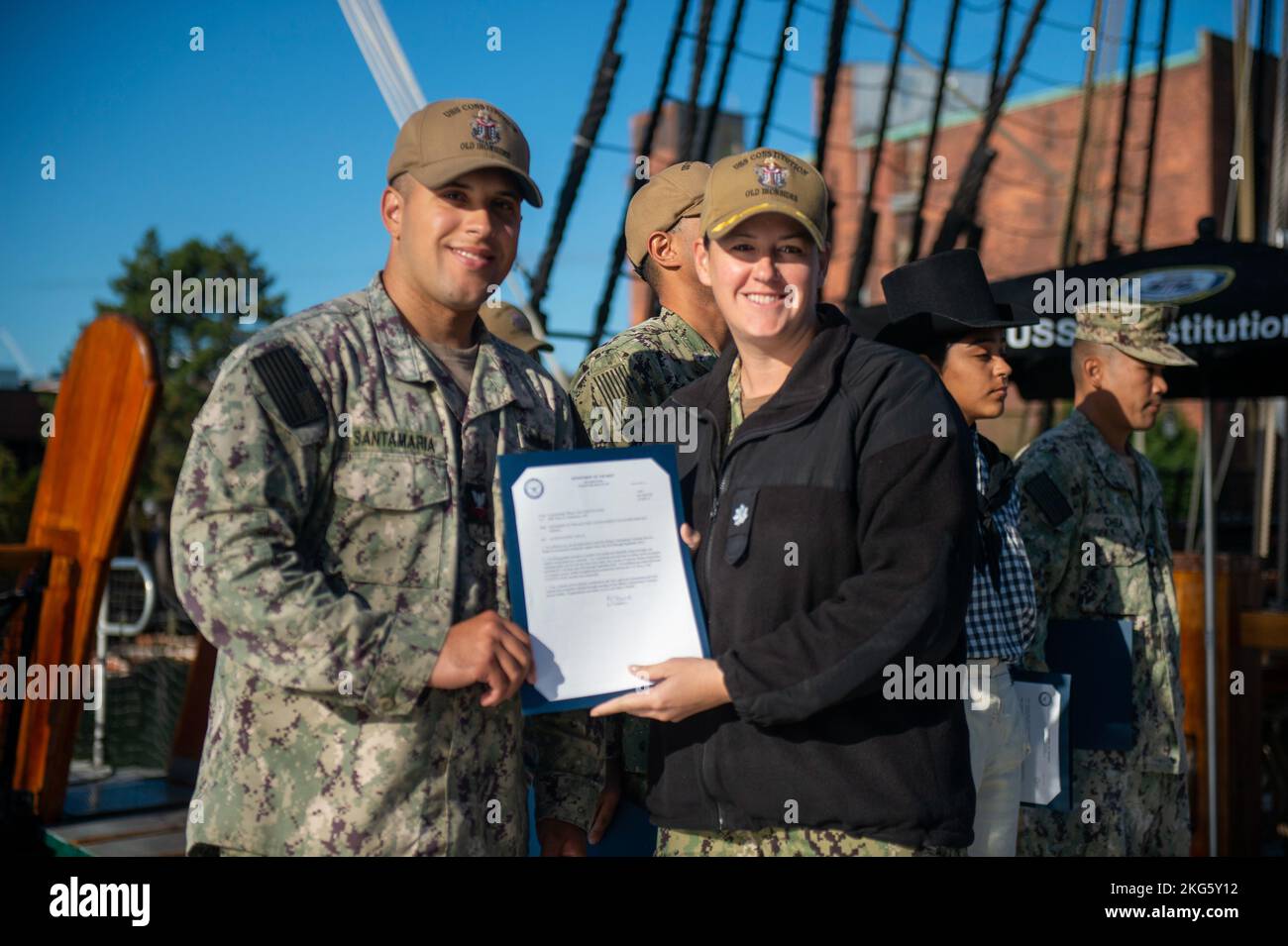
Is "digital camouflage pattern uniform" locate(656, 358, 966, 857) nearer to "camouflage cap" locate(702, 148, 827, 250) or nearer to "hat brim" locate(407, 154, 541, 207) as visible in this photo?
"camouflage cap" locate(702, 148, 827, 250)

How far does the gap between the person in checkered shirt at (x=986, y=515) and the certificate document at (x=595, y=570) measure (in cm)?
77

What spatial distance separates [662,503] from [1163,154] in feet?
85.7

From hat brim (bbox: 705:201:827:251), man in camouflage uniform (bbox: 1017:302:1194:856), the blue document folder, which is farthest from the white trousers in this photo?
hat brim (bbox: 705:201:827:251)

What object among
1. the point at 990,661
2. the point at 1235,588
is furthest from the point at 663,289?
the point at 1235,588

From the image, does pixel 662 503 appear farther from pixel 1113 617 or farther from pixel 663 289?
pixel 1113 617

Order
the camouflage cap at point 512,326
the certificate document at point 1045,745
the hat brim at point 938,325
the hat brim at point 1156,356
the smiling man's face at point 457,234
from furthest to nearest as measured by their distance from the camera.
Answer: the camouflage cap at point 512,326 < the hat brim at point 1156,356 < the hat brim at point 938,325 < the certificate document at point 1045,745 < the smiling man's face at point 457,234

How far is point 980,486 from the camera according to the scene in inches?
126

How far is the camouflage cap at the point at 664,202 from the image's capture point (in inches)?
132

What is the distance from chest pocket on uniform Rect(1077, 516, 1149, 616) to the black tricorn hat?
83cm

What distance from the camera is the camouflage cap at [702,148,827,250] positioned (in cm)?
221

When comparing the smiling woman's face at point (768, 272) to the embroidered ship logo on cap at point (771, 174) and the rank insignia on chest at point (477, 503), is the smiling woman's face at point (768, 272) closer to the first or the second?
the embroidered ship logo on cap at point (771, 174)

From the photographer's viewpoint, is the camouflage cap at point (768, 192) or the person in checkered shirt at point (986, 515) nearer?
the camouflage cap at point (768, 192)

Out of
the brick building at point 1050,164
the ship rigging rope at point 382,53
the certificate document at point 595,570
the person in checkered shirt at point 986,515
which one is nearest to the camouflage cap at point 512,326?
the ship rigging rope at point 382,53

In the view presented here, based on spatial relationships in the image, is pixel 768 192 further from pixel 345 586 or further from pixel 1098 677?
pixel 1098 677
